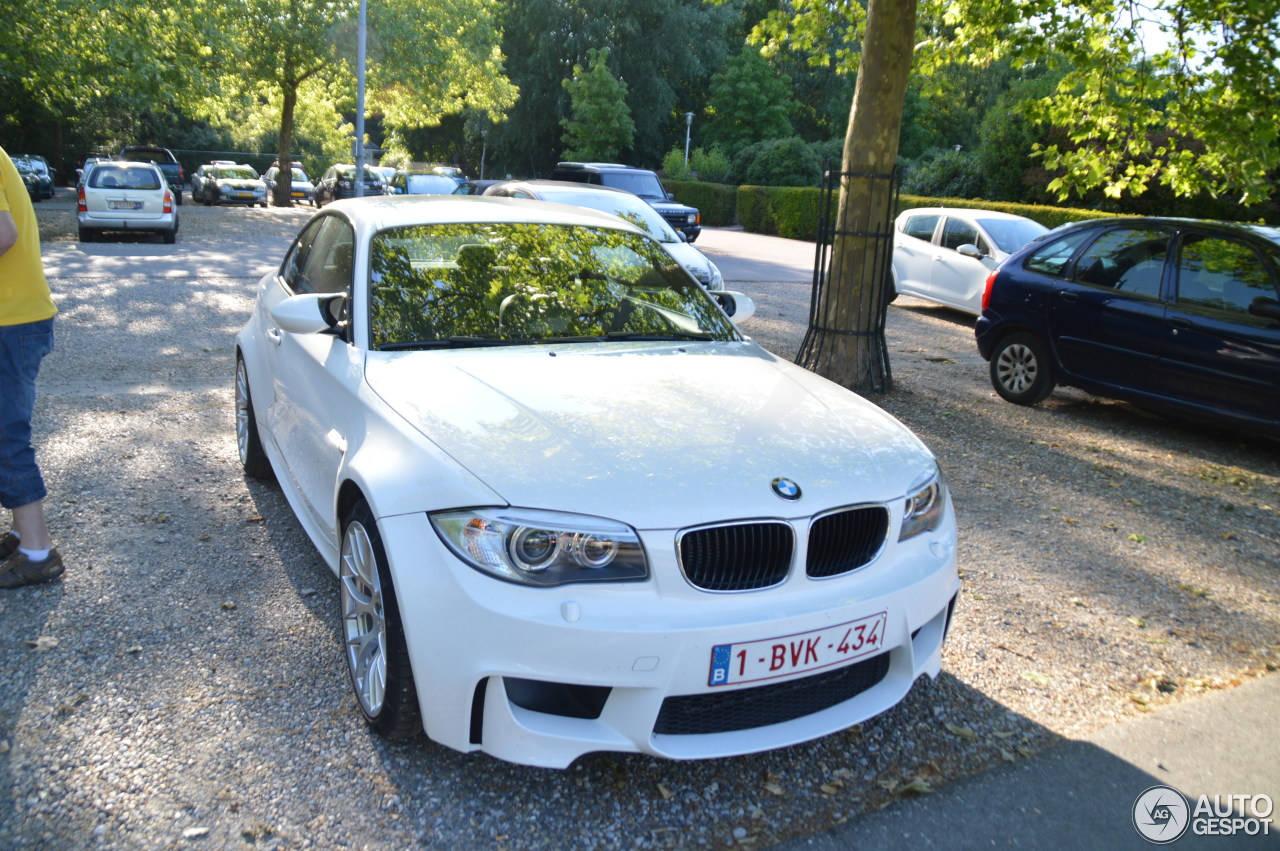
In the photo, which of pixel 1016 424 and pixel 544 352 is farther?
pixel 1016 424

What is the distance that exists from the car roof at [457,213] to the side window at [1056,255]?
4.89 meters

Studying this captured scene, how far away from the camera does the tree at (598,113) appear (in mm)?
43469

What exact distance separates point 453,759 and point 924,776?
1439 millimetres

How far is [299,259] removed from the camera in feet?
16.7

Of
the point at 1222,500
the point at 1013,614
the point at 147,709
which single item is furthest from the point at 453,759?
the point at 1222,500

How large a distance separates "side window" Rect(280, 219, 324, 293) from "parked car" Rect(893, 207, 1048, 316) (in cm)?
960

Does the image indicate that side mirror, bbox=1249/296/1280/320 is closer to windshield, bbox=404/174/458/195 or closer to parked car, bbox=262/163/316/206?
windshield, bbox=404/174/458/195

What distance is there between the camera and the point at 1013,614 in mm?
4391

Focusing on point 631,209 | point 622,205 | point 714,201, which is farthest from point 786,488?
point 714,201

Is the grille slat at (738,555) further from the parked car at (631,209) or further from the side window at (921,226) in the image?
the side window at (921,226)

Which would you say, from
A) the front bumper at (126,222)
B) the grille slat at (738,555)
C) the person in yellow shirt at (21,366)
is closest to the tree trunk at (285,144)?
the front bumper at (126,222)

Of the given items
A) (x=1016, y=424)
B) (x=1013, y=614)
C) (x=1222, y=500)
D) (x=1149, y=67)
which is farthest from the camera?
(x=1149, y=67)

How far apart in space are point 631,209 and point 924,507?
10.3 meters

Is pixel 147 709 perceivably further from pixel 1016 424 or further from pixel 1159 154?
pixel 1159 154
